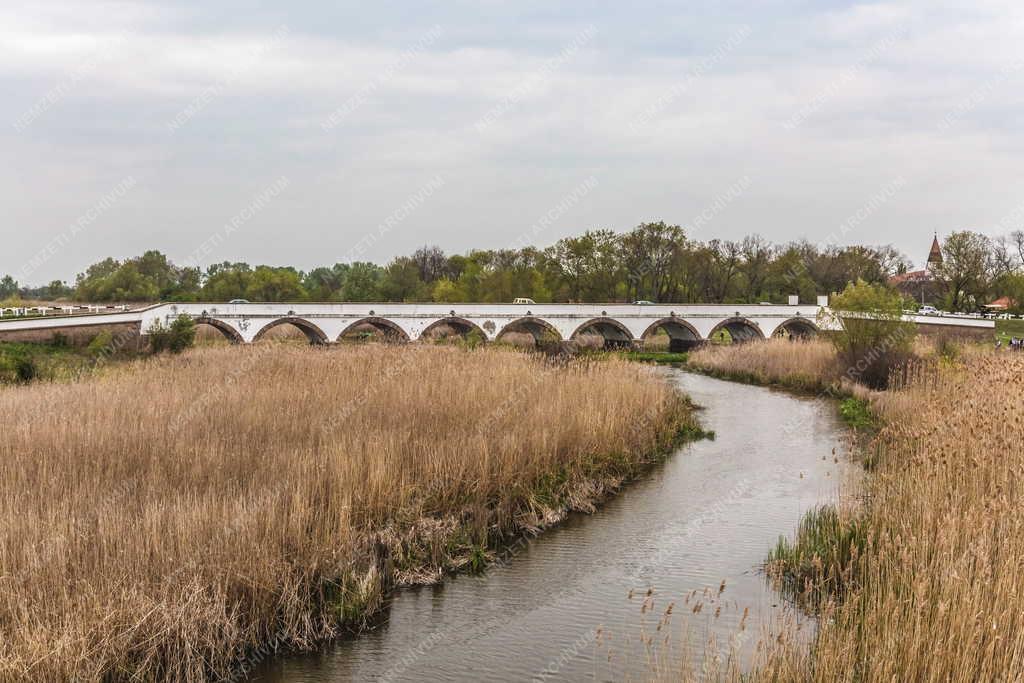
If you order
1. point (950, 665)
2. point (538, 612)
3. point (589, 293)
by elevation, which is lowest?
point (538, 612)

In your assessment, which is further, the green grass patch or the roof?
the roof

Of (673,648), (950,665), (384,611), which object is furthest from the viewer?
(384,611)

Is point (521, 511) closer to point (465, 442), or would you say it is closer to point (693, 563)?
point (465, 442)

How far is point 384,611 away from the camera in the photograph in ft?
32.1

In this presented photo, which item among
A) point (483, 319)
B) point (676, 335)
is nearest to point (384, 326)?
point (483, 319)

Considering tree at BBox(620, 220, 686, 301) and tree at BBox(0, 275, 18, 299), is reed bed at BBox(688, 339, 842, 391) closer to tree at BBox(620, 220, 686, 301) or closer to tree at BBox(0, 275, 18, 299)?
tree at BBox(620, 220, 686, 301)

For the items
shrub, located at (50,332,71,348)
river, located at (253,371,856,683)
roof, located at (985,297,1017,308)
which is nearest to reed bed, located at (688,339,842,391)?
river, located at (253,371,856,683)

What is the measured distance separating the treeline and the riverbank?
48590mm

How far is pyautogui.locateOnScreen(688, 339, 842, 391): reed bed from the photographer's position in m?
29.5

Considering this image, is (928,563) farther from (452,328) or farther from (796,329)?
(796,329)

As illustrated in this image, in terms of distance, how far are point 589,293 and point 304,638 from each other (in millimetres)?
57725

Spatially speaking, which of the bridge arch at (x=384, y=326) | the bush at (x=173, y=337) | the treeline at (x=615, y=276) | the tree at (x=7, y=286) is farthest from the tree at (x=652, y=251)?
the tree at (x=7, y=286)

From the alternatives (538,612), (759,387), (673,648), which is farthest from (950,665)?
(759,387)

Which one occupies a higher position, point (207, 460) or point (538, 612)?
point (207, 460)
